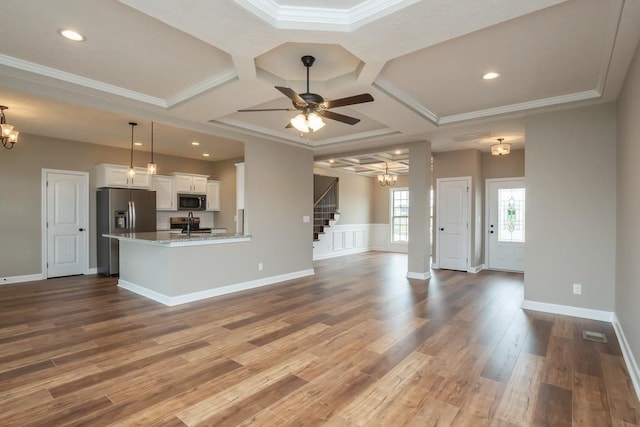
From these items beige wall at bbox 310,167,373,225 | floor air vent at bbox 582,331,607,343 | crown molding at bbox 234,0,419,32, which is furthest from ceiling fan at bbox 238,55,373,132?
beige wall at bbox 310,167,373,225

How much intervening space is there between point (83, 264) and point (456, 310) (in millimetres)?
7110

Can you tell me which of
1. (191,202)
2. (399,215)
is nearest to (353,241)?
(399,215)

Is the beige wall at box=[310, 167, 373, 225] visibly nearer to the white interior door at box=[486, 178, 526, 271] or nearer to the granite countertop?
the white interior door at box=[486, 178, 526, 271]

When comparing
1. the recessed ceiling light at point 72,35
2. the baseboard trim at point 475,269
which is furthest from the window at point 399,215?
the recessed ceiling light at point 72,35

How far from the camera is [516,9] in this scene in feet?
7.07

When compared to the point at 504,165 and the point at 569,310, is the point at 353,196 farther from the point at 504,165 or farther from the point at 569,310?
the point at 569,310

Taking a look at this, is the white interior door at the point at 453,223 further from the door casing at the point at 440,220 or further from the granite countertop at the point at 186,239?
the granite countertop at the point at 186,239

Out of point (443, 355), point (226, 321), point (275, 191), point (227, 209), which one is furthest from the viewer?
point (227, 209)

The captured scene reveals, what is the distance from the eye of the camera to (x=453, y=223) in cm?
744

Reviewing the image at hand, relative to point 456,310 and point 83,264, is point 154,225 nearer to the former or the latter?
point 83,264

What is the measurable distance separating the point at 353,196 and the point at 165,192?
5607mm

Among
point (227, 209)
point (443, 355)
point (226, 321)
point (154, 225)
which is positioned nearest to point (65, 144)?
point (154, 225)

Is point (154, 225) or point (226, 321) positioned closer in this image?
point (226, 321)

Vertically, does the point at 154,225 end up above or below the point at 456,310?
above
